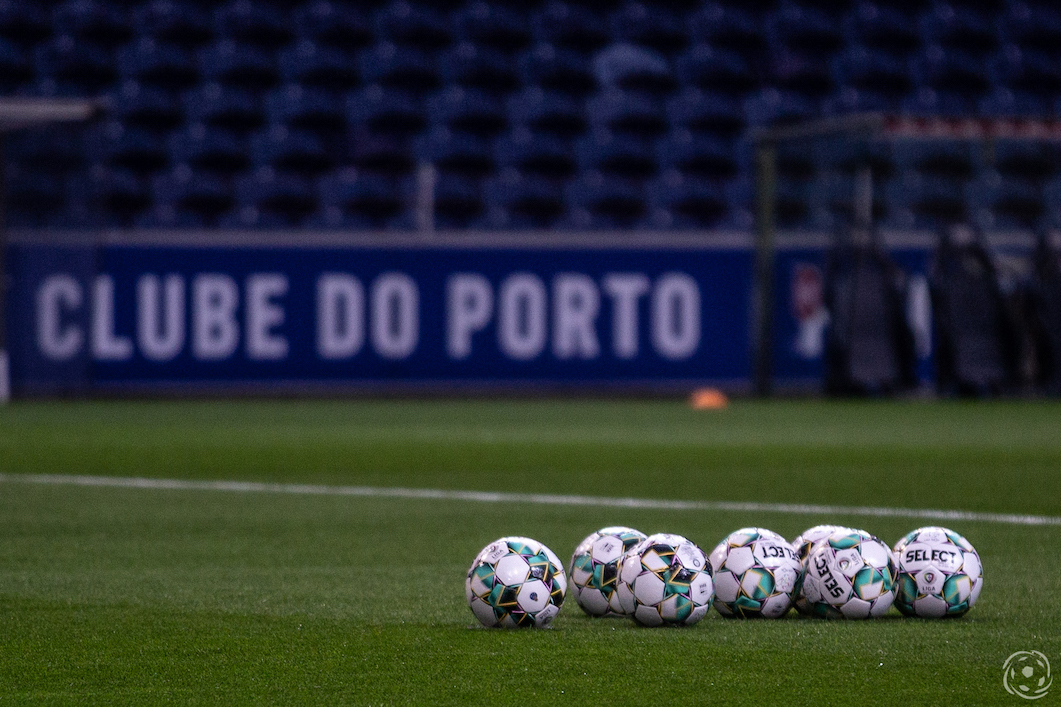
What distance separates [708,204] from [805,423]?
6390 mm

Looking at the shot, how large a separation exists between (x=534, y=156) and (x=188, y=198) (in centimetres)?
393

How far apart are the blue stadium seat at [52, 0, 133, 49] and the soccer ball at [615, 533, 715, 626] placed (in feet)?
52.4

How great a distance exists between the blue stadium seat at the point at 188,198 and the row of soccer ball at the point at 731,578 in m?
14.8

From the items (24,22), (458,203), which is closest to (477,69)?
(458,203)

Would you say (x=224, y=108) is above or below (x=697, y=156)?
above

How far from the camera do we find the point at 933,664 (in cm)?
396

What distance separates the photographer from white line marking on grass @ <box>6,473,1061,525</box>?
7.54 meters

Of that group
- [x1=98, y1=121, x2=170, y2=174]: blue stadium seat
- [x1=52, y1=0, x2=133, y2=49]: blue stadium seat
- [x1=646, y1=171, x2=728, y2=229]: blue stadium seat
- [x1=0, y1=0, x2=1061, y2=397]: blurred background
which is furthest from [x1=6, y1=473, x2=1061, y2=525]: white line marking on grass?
[x1=646, y1=171, x2=728, y2=229]: blue stadium seat

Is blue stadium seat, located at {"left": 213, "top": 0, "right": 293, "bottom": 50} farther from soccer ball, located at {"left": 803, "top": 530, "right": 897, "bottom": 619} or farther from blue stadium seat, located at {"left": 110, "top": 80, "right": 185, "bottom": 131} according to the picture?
soccer ball, located at {"left": 803, "top": 530, "right": 897, "bottom": 619}

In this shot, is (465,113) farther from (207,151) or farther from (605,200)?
(207,151)

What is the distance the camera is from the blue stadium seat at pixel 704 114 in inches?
816

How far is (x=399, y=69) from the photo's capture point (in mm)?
19906

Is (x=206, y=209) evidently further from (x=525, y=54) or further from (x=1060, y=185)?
(x=1060, y=185)

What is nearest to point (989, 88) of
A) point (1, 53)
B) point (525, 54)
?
point (525, 54)
